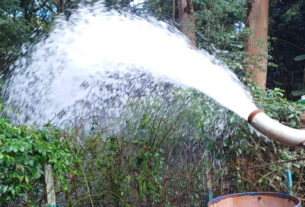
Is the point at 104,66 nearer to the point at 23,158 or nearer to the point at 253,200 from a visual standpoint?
the point at 23,158

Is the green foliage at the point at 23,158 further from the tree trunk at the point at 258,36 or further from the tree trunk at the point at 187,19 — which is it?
the tree trunk at the point at 258,36

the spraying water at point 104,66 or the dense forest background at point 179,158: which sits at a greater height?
the spraying water at point 104,66

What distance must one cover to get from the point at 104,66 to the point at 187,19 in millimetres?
3503

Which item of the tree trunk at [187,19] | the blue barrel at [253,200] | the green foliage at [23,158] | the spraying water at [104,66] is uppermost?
the tree trunk at [187,19]

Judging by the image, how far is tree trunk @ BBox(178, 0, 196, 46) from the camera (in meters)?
7.15

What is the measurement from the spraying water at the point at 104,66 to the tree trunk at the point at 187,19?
83.2 inches

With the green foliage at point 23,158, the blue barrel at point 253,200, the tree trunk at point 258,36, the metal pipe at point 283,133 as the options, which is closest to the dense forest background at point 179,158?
the green foliage at point 23,158

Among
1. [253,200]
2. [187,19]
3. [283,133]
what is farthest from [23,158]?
[187,19]

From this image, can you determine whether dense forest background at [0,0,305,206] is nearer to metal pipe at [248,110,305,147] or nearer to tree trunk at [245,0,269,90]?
metal pipe at [248,110,305,147]

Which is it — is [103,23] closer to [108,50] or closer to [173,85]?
[108,50]

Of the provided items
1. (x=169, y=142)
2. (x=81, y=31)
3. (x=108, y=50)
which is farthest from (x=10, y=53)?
(x=169, y=142)

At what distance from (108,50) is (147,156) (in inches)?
58.6

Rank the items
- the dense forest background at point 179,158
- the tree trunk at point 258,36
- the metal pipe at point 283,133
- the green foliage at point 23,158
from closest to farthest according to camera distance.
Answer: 1. the metal pipe at point 283,133
2. the green foliage at point 23,158
3. the dense forest background at point 179,158
4. the tree trunk at point 258,36

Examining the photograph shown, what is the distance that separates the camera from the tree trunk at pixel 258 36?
714cm
